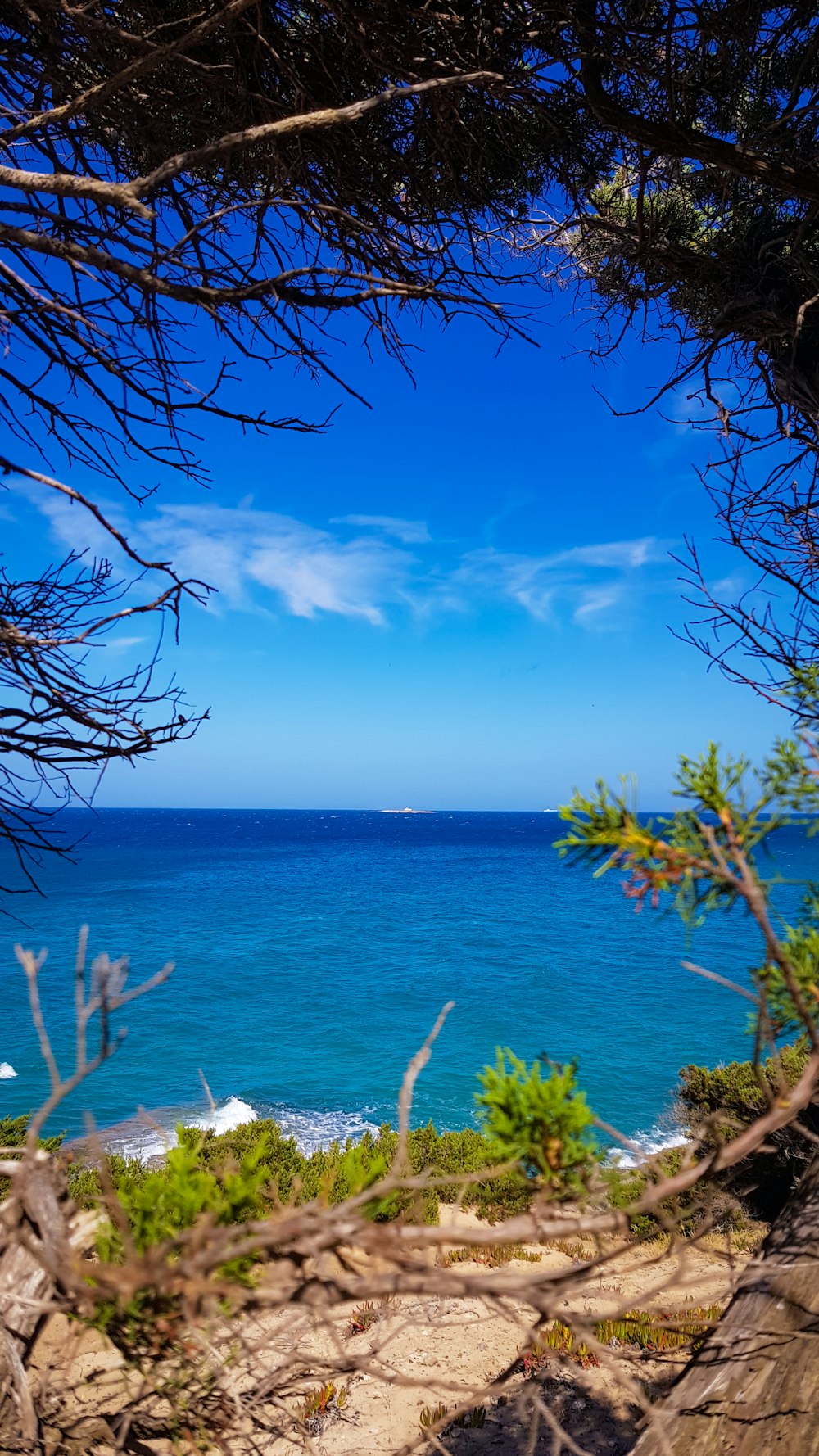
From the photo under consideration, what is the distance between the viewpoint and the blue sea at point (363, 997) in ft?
59.7

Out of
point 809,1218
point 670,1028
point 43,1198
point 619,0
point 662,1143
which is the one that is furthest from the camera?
point 670,1028

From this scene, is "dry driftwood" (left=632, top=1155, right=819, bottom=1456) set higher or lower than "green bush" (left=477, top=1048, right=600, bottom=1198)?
lower

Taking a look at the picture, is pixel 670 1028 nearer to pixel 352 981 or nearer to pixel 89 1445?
pixel 352 981

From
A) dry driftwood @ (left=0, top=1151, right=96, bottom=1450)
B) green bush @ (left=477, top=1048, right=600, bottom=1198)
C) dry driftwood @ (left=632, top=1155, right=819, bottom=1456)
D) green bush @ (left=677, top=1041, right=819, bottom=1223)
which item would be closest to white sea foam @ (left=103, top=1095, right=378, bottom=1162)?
green bush @ (left=677, top=1041, right=819, bottom=1223)

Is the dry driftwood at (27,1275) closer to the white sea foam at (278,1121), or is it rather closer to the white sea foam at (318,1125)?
the white sea foam at (278,1121)

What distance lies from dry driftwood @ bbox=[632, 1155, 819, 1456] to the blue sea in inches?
19.3

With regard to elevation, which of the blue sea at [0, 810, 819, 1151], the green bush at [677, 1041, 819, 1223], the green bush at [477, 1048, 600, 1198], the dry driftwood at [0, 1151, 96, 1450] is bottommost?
the blue sea at [0, 810, 819, 1151]

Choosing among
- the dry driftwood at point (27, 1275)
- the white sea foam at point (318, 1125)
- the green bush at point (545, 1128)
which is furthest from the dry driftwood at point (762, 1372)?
the white sea foam at point (318, 1125)

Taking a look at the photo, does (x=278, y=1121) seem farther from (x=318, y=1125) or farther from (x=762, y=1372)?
(x=762, y=1372)

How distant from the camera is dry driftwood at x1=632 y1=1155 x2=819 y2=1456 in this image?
137cm

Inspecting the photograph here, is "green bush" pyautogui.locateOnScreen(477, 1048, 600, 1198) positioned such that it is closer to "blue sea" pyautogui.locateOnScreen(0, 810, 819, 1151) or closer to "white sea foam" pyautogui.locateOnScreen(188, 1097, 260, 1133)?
"blue sea" pyautogui.locateOnScreen(0, 810, 819, 1151)

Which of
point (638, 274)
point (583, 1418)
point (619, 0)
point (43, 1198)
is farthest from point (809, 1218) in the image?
point (583, 1418)

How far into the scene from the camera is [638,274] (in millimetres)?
4570

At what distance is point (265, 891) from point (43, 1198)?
64.9 meters
